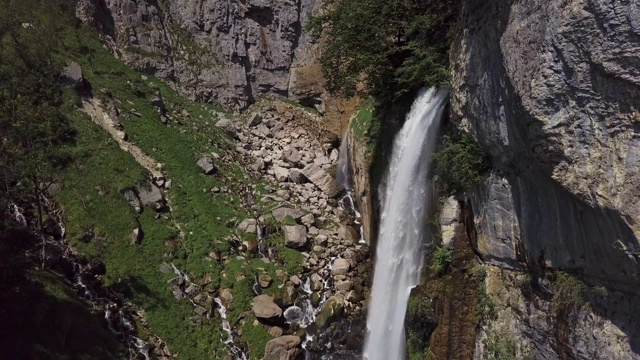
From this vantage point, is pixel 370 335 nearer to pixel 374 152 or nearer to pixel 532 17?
pixel 374 152

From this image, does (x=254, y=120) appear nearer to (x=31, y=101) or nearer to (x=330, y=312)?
(x=31, y=101)

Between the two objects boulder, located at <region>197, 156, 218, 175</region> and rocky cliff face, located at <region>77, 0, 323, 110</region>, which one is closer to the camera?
boulder, located at <region>197, 156, 218, 175</region>

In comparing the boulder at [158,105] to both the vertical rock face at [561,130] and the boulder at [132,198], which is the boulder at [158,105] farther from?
the vertical rock face at [561,130]

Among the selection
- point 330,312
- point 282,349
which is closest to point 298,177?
point 330,312

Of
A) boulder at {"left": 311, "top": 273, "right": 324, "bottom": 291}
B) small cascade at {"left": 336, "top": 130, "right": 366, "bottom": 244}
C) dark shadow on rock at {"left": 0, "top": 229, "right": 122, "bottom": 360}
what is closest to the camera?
dark shadow on rock at {"left": 0, "top": 229, "right": 122, "bottom": 360}

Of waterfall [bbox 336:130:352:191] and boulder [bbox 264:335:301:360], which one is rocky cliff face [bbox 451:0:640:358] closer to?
boulder [bbox 264:335:301:360]

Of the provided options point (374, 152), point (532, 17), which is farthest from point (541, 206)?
point (374, 152)

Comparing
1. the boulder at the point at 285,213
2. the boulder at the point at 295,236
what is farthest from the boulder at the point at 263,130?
the boulder at the point at 295,236

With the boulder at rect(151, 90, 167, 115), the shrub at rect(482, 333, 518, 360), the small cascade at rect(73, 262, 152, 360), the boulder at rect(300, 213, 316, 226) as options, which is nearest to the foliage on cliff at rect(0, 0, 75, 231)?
the small cascade at rect(73, 262, 152, 360)
